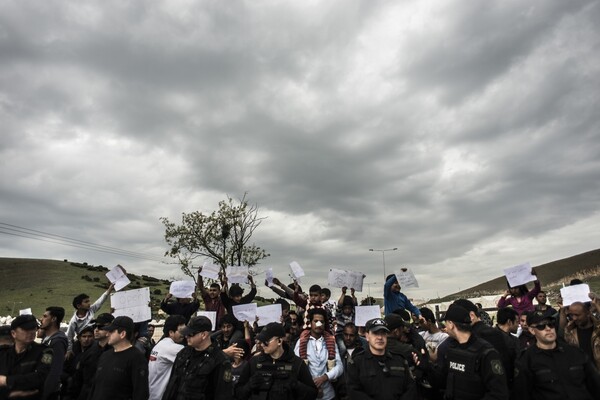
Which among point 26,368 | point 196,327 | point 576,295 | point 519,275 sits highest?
point 519,275

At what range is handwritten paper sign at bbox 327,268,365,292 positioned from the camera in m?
10.1

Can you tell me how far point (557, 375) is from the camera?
486 centimetres

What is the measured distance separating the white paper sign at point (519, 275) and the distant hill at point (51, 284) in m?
36.7

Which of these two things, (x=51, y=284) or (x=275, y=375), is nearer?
(x=275, y=375)

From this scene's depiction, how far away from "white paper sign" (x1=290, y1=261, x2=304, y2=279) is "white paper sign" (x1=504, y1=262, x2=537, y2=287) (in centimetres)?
A: 492

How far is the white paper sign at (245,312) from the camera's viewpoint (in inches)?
320

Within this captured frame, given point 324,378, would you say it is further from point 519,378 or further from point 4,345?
point 4,345

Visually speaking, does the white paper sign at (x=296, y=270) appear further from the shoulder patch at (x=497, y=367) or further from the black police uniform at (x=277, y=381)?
the shoulder patch at (x=497, y=367)

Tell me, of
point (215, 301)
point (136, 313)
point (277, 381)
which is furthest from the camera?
point (215, 301)

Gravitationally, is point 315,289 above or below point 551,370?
above

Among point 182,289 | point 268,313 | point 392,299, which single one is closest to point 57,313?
point 182,289

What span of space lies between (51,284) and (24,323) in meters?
Answer: 60.5

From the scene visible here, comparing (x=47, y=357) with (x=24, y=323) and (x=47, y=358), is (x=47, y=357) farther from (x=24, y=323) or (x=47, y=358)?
(x=24, y=323)

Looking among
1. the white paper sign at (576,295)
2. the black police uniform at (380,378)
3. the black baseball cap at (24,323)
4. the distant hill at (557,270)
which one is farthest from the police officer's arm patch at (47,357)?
the distant hill at (557,270)
